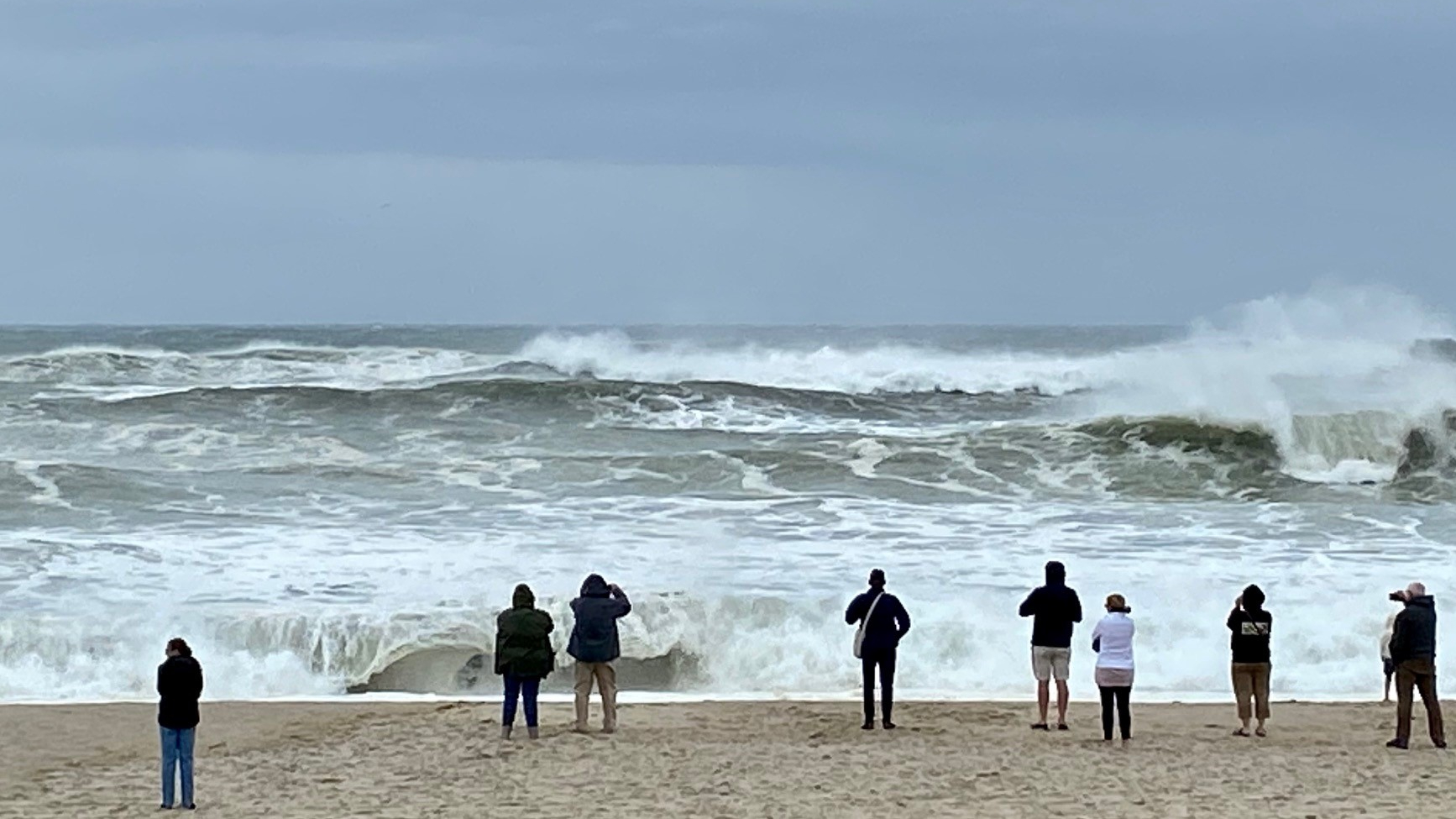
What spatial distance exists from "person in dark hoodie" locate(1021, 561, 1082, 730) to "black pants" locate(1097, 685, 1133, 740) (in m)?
0.47

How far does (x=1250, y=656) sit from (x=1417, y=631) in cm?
117

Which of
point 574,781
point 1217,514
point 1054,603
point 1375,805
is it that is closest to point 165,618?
point 574,781

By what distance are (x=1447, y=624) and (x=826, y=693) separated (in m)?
6.20

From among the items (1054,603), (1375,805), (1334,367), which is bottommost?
(1375,805)

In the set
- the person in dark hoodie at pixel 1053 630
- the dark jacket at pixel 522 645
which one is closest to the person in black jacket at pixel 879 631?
the person in dark hoodie at pixel 1053 630

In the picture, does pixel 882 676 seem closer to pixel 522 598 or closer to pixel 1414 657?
pixel 522 598

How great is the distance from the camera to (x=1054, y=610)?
1281 cm

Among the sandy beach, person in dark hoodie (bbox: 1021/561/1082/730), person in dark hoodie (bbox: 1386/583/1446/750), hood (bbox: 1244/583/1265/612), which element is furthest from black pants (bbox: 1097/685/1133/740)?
person in dark hoodie (bbox: 1386/583/1446/750)

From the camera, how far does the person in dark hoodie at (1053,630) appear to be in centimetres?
1281

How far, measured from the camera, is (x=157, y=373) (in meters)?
48.5

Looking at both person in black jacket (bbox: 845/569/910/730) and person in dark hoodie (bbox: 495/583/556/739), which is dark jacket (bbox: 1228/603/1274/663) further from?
person in dark hoodie (bbox: 495/583/556/739)

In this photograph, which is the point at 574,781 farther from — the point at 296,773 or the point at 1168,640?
the point at 1168,640

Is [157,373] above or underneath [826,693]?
above

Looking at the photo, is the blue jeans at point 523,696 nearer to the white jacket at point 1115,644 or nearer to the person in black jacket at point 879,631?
the person in black jacket at point 879,631
